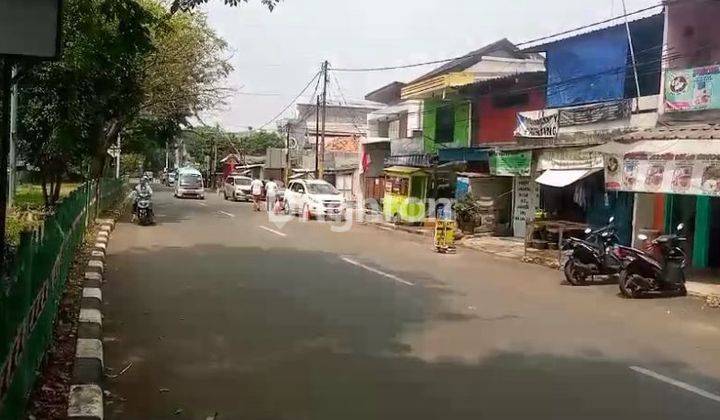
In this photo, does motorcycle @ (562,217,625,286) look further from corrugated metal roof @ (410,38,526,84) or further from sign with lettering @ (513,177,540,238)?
corrugated metal roof @ (410,38,526,84)

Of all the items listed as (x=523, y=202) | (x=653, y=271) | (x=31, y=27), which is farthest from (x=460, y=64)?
(x=31, y=27)

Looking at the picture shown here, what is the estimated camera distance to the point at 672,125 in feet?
47.3

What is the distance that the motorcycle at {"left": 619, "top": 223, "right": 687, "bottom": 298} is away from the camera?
36.9ft

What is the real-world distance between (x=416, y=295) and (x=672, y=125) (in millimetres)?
7324

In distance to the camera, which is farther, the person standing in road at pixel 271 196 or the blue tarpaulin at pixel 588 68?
the person standing in road at pixel 271 196

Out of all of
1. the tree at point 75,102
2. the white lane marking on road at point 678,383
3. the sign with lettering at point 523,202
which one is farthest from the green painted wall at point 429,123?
the white lane marking on road at point 678,383

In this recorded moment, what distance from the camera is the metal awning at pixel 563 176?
16.0m

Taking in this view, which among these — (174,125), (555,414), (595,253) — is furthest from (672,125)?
(174,125)

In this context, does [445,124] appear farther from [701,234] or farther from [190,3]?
[190,3]

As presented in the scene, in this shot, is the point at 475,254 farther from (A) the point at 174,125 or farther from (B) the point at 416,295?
(A) the point at 174,125

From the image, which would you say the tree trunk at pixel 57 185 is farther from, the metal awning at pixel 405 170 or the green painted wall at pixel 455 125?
the green painted wall at pixel 455 125

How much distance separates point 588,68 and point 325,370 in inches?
552

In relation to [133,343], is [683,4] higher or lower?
higher

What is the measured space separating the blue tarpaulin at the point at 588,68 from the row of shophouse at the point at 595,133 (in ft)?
0.10
